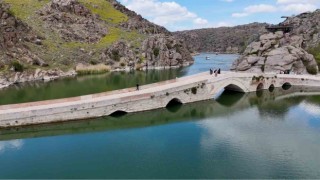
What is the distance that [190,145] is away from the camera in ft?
131

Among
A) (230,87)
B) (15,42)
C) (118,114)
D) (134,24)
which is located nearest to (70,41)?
(15,42)

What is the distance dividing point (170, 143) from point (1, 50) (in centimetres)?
6743

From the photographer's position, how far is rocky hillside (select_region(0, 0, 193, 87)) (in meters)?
96.1

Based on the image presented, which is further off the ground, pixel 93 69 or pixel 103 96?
pixel 103 96

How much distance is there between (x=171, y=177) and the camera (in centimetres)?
3167

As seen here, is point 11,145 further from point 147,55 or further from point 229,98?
point 147,55

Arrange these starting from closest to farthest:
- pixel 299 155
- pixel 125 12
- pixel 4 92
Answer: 1. pixel 299 155
2. pixel 4 92
3. pixel 125 12

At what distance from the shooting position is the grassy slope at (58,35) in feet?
345

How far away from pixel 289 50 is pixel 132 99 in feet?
151

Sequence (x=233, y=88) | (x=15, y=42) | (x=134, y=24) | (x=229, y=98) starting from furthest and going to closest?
1. (x=134, y=24)
2. (x=15, y=42)
3. (x=233, y=88)
4. (x=229, y=98)

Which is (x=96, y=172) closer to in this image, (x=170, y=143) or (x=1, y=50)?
(x=170, y=143)

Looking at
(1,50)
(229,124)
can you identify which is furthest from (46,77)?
(229,124)

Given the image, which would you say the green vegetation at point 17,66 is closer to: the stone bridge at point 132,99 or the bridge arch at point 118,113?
the stone bridge at point 132,99

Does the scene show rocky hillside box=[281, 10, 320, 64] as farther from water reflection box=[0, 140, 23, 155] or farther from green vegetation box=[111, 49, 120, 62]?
water reflection box=[0, 140, 23, 155]
